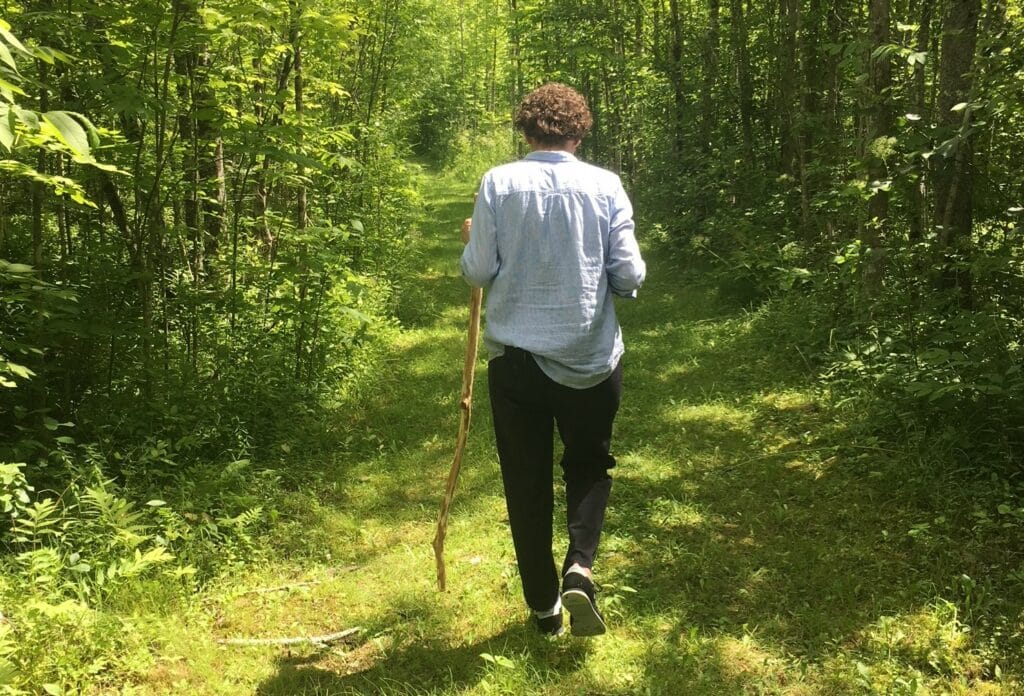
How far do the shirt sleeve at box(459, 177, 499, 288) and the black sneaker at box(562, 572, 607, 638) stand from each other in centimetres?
120

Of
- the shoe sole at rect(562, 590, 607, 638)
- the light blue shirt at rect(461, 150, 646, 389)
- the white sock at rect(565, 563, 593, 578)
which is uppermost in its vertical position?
the light blue shirt at rect(461, 150, 646, 389)

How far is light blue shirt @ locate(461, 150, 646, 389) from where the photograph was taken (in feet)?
8.89

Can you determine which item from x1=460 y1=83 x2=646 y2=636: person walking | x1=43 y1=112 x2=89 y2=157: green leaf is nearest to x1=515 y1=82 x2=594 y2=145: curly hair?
x1=460 y1=83 x2=646 y2=636: person walking

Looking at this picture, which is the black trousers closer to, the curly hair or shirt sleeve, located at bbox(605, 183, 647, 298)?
shirt sleeve, located at bbox(605, 183, 647, 298)

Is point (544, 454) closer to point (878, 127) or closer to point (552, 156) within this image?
point (552, 156)

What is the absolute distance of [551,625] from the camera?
3.07m

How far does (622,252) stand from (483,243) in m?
0.53

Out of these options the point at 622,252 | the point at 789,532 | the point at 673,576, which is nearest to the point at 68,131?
the point at 622,252

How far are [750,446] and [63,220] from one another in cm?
517

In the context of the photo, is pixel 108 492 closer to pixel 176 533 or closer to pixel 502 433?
pixel 176 533

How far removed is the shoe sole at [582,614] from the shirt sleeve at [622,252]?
1154 millimetres

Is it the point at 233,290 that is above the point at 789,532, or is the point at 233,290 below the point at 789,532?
above

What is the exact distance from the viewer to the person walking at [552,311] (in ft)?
8.91

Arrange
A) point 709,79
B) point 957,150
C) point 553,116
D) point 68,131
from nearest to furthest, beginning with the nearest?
1. point 68,131
2. point 553,116
3. point 957,150
4. point 709,79
